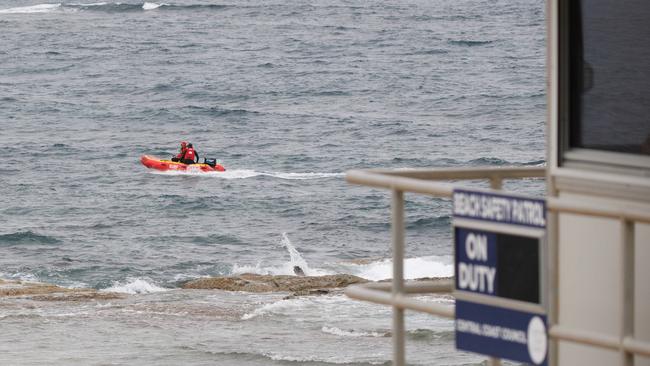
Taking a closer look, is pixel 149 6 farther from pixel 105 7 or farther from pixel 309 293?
pixel 309 293

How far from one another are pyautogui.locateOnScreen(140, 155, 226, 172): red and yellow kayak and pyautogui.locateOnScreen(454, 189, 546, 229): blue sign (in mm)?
50658

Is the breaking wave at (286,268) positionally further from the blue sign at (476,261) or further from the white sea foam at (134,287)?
the blue sign at (476,261)

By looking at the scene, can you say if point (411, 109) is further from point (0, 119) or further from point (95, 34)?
point (95, 34)

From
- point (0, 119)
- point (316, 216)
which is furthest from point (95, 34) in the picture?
point (316, 216)

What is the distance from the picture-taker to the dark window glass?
21.4 feet

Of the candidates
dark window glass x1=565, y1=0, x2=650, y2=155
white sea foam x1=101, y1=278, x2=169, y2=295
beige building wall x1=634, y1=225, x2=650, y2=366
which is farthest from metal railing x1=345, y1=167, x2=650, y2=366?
white sea foam x1=101, y1=278, x2=169, y2=295

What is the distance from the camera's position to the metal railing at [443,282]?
5477 mm

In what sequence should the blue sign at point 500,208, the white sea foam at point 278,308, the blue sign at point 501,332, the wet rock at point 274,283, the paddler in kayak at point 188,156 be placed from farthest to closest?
the paddler in kayak at point 188,156, the wet rock at point 274,283, the white sea foam at point 278,308, the blue sign at point 501,332, the blue sign at point 500,208

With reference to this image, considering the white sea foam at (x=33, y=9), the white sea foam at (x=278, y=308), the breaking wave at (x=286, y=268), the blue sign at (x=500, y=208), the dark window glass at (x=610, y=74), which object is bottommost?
the white sea foam at (x=33, y=9)

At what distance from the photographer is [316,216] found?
48094 mm

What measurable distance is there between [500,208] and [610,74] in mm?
1157

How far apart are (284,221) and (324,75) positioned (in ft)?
138

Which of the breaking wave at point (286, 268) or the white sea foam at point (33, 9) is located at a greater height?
the breaking wave at point (286, 268)

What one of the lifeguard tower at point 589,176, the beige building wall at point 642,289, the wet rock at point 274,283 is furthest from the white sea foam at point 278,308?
the beige building wall at point 642,289
